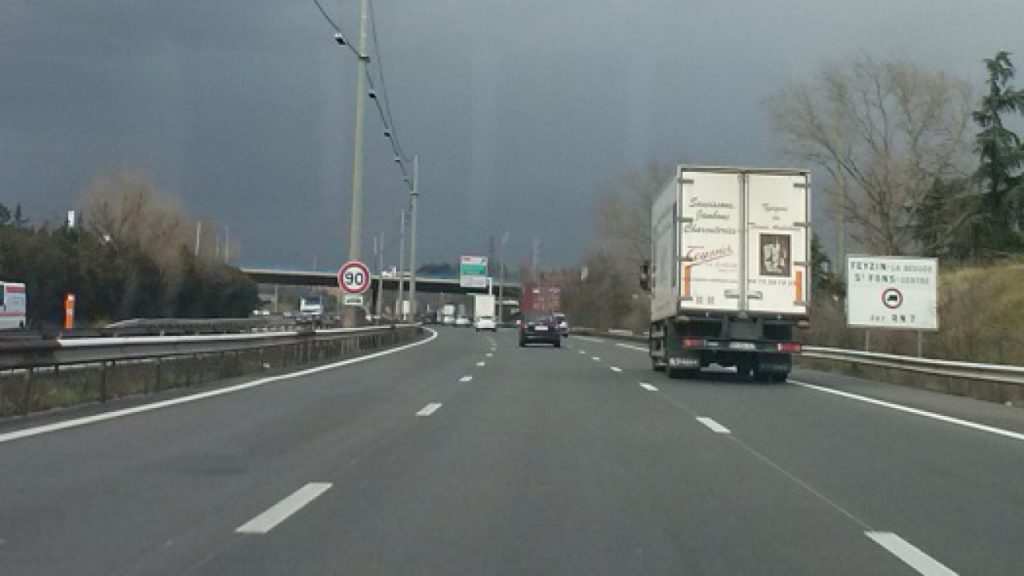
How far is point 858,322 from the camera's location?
31.8 metres

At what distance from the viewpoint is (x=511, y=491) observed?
9.62 meters

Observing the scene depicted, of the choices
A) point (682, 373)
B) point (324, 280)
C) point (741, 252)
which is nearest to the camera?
point (741, 252)

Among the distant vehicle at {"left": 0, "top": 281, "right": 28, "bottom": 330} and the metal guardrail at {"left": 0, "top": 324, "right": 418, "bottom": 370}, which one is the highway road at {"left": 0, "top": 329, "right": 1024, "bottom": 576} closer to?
the metal guardrail at {"left": 0, "top": 324, "right": 418, "bottom": 370}

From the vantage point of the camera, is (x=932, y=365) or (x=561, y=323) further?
(x=561, y=323)

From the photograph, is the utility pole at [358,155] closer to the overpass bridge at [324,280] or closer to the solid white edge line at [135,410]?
the solid white edge line at [135,410]

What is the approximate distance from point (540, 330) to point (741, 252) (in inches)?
1238

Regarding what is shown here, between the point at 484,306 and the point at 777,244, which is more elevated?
the point at 484,306

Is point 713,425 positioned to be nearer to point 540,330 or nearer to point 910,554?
point 910,554

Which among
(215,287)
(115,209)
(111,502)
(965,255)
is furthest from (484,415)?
(215,287)

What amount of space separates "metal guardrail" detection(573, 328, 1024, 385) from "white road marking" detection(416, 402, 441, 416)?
34.4 ft

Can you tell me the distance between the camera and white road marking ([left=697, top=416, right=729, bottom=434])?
48.0 feet

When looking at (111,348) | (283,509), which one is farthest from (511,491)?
(111,348)

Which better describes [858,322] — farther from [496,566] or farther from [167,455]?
[496,566]

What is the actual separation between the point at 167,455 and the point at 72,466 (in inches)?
44.4
